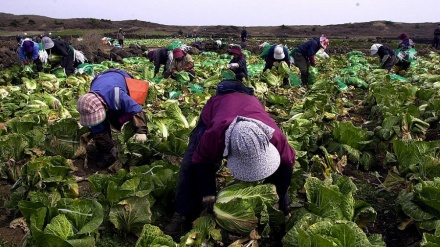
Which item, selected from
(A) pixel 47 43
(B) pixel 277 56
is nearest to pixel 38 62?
(A) pixel 47 43

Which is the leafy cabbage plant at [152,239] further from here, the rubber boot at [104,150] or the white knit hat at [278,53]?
the white knit hat at [278,53]

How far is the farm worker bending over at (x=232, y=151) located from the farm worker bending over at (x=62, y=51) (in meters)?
8.38

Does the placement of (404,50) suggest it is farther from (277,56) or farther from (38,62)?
(38,62)

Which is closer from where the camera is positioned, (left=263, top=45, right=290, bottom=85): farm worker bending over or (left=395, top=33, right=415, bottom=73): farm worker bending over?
(left=263, top=45, right=290, bottom=85): farm worker bending over

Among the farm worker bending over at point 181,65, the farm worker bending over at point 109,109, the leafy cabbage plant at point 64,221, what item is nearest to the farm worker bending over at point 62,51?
the farm worker bending over at point 181,65

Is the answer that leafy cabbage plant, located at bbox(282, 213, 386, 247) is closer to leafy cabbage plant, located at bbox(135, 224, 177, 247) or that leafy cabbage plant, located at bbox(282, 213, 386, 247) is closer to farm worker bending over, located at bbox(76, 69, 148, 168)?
leafy cabbage plant, located at bbox(135, 224, 177, 247)

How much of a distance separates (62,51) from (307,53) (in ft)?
23.2

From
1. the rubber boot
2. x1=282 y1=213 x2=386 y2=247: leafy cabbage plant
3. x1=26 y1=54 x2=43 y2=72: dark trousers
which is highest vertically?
x1=26 y1=54 x2=43 y2=72: dark trousers

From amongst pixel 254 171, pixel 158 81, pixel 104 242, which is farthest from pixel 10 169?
pixel 158 81

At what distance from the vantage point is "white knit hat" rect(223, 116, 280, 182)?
2.73 metres

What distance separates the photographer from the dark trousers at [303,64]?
1145 cm

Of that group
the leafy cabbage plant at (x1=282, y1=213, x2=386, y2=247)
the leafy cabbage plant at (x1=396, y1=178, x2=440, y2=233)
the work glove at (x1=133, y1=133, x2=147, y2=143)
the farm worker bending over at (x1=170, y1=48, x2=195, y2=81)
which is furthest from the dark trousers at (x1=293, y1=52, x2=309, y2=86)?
the leafy cabbage plant at (x1=282, y1=213, x2=386, y2=247)

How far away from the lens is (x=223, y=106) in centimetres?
328

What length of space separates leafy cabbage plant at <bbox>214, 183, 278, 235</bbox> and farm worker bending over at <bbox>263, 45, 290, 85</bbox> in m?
8.49
